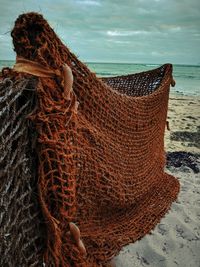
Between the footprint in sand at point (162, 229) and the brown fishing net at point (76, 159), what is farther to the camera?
the footprint in sand at point (162, 229)

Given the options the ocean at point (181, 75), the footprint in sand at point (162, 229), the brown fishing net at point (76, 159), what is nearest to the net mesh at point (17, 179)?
the brown fishing net at point (76, 159)

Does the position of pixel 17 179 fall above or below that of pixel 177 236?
above

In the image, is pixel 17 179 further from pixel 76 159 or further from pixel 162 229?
pixel 162 229

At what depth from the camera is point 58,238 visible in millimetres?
1742

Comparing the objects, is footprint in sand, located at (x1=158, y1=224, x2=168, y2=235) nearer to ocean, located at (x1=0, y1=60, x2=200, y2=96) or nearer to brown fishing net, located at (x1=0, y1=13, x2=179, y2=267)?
brown fishing net, located at (x1=0, y1=13, x2=179, y2=267)

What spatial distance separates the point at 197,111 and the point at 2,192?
955 centimetres

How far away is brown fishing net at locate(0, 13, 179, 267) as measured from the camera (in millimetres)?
1651

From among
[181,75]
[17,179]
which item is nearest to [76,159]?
[17,179]

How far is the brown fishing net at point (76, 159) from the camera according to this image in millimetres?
1651

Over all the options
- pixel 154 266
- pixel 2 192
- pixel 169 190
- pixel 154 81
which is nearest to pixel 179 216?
pixel 169 190

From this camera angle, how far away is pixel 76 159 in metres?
1.95

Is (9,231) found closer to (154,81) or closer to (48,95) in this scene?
(48,95)

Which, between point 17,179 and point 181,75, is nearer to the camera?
point 17,179

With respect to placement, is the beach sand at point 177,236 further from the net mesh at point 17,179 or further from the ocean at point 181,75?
the ocean at point 181,75
